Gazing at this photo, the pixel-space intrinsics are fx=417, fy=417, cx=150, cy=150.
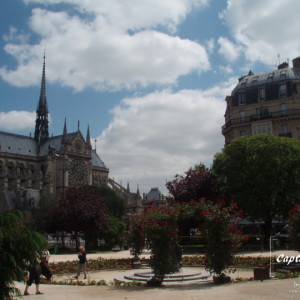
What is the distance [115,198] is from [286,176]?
64695mm

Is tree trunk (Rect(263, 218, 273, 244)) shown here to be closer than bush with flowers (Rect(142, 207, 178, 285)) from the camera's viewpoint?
No

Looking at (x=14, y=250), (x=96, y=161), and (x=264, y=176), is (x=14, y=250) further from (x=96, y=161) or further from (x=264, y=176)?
(x=96, y=161)

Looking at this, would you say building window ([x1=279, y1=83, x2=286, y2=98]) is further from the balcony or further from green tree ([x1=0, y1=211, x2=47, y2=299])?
green tree ([x1=0, y1=211, x2=47, y2=299])

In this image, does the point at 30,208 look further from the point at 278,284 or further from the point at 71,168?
the point at 278,284

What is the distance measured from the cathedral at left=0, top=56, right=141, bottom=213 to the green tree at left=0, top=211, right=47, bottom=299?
261 feet

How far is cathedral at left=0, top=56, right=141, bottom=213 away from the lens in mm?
98250

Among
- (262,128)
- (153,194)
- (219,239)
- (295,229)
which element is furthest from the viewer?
(153,194)

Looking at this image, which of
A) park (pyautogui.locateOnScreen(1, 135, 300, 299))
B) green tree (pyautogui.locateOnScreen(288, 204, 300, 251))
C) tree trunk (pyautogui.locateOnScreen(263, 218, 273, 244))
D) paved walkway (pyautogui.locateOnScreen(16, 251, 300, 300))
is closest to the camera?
paved walkway (pyautogui.locateOnScreen(16, 251, 300, 300))

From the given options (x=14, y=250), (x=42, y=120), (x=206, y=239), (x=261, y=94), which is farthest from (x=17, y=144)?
(x=14, y=250)

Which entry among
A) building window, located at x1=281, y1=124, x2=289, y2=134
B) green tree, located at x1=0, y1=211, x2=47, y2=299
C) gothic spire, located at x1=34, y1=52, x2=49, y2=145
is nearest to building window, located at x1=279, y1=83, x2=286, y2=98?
building window, located at x1=281, y1=124, x2=289, y2=134

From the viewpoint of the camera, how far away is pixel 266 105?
190 feet

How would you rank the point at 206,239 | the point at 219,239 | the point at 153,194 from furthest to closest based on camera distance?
the point at 153,194 → the point at 206,239 → the point at 219,239

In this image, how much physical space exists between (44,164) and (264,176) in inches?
3144

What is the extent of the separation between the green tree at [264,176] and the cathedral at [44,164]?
56.7 m
